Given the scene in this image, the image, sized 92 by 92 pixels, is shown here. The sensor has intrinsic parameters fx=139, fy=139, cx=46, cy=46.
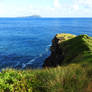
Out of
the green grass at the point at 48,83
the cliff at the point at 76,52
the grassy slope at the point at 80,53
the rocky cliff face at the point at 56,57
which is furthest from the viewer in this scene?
the rocky cliff face at the point at 56,57

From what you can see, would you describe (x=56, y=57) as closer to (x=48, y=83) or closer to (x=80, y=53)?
(x=80, y=53)

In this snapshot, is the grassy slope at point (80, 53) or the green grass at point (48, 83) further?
the grassy slope at point (80, 53)

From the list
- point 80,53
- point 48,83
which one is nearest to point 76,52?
point 80,53

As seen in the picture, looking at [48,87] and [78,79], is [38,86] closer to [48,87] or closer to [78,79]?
[48,87]

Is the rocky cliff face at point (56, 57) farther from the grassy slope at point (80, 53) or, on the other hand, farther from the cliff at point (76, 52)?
the grassy slope at point (80, 53)

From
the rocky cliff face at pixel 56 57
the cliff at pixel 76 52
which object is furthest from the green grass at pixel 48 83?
the rocky cliff face at pixel 56 57

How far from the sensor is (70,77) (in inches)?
300

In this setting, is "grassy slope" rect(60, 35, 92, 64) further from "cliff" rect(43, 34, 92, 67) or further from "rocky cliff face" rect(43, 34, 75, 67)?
"rocky cliff face" rect(43, 34, 75, 67)

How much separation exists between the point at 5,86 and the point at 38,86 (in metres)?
1.66

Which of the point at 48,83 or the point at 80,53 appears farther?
the point at 80,53

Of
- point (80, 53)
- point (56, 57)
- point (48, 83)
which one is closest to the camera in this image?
point (48, 83)

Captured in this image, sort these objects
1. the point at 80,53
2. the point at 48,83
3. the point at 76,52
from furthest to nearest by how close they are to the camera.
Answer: the point at 76,52 → the point at 80,53 → the point at 48,83

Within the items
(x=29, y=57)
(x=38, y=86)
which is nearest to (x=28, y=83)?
(x=38, y=86)

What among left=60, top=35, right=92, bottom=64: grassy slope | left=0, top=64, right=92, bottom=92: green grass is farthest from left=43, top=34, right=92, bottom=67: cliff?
left=0, top=64, right=92, bottom=92: green grass
